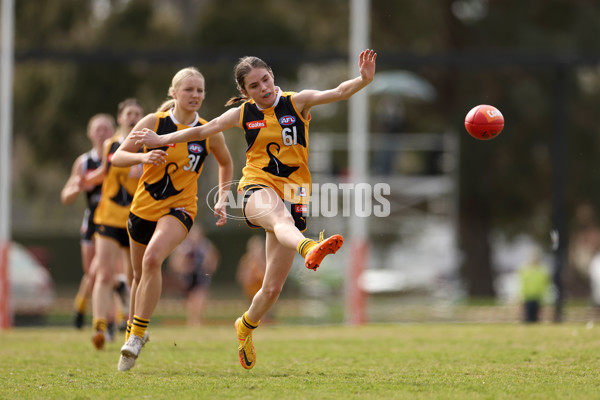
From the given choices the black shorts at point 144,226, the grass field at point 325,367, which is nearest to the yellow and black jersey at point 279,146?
the black shorts at point 144,226

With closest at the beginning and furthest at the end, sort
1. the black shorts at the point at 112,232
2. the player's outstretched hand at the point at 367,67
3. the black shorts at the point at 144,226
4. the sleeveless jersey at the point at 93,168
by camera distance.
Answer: the player's outstretched hand at the point at 367,67
the black shorts at the point at 144,226
the black shorts at the point at 112,232
the sleeveless jersey at the point at 93,168

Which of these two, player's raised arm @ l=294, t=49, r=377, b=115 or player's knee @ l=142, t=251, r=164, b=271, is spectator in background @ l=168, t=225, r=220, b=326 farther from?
player's raised arm @ l=294, t=49, r=377, b=115

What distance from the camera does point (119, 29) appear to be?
2500 cm

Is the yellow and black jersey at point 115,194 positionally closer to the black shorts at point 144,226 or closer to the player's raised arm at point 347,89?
the black shorts at point 144,226

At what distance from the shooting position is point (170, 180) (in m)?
7.03

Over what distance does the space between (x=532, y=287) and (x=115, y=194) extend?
8.39 m

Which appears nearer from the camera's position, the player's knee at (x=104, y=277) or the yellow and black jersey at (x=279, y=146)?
the yellow and black jersey at (x=279, y=146)

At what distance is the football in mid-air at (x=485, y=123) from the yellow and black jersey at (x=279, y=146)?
1672 mm

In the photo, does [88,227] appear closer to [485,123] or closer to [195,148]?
[195,148]

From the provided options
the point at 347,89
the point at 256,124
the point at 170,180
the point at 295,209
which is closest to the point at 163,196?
the point at 170,180

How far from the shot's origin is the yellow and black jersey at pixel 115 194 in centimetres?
866

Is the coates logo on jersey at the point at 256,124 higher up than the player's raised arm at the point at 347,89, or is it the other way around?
the player's raised arm at the point at 347,89

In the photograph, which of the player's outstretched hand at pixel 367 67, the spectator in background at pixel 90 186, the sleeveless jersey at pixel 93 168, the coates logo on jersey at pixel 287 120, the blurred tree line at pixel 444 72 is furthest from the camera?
the blurred tree line at pixel 444 72

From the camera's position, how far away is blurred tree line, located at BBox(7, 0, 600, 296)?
23.0 meters
